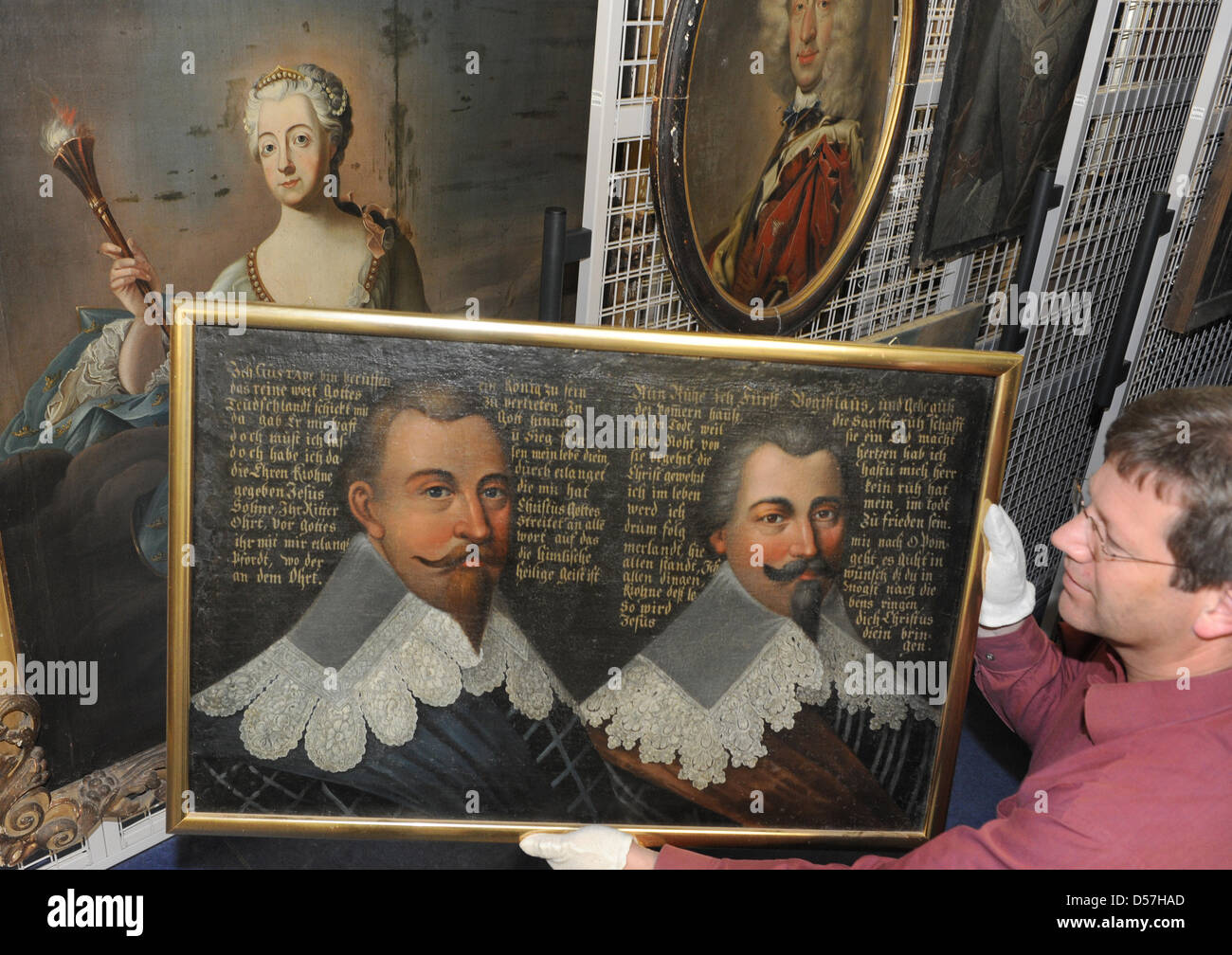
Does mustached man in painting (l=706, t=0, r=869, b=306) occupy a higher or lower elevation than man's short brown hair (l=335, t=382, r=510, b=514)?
higher

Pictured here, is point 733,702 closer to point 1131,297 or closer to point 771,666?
point 771,666

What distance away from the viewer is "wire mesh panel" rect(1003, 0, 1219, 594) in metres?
4.21

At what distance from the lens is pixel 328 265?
227cm

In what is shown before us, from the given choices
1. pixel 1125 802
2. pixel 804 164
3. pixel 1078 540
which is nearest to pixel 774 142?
pixel 804 164

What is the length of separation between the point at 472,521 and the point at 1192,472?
1323 millimetres

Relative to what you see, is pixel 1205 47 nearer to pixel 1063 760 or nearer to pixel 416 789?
pixel 1063 760

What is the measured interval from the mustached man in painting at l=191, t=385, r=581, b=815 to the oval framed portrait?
1.07 m

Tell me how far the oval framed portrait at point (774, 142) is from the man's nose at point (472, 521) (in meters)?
1.07

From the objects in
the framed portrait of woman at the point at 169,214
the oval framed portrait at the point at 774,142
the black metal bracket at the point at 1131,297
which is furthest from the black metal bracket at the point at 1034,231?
the framed portrait of woman at the point at 169,214

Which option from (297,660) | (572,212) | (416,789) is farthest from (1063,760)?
(572,212)

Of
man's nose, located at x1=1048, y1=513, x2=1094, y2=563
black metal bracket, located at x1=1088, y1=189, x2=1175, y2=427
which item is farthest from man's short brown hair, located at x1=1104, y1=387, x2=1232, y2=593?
black metal bracket, located at x1=1088, y1=189, x2=1175, y2=427

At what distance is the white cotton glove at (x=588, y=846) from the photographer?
211 cm

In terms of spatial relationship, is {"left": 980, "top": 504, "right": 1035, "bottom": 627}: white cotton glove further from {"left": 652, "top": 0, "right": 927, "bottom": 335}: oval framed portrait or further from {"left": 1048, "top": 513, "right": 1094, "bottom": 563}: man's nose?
{"left": 652, "top": 0, "right": 927, "bottom": 335}: oval framed portrait

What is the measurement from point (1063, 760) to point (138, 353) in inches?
80.6
